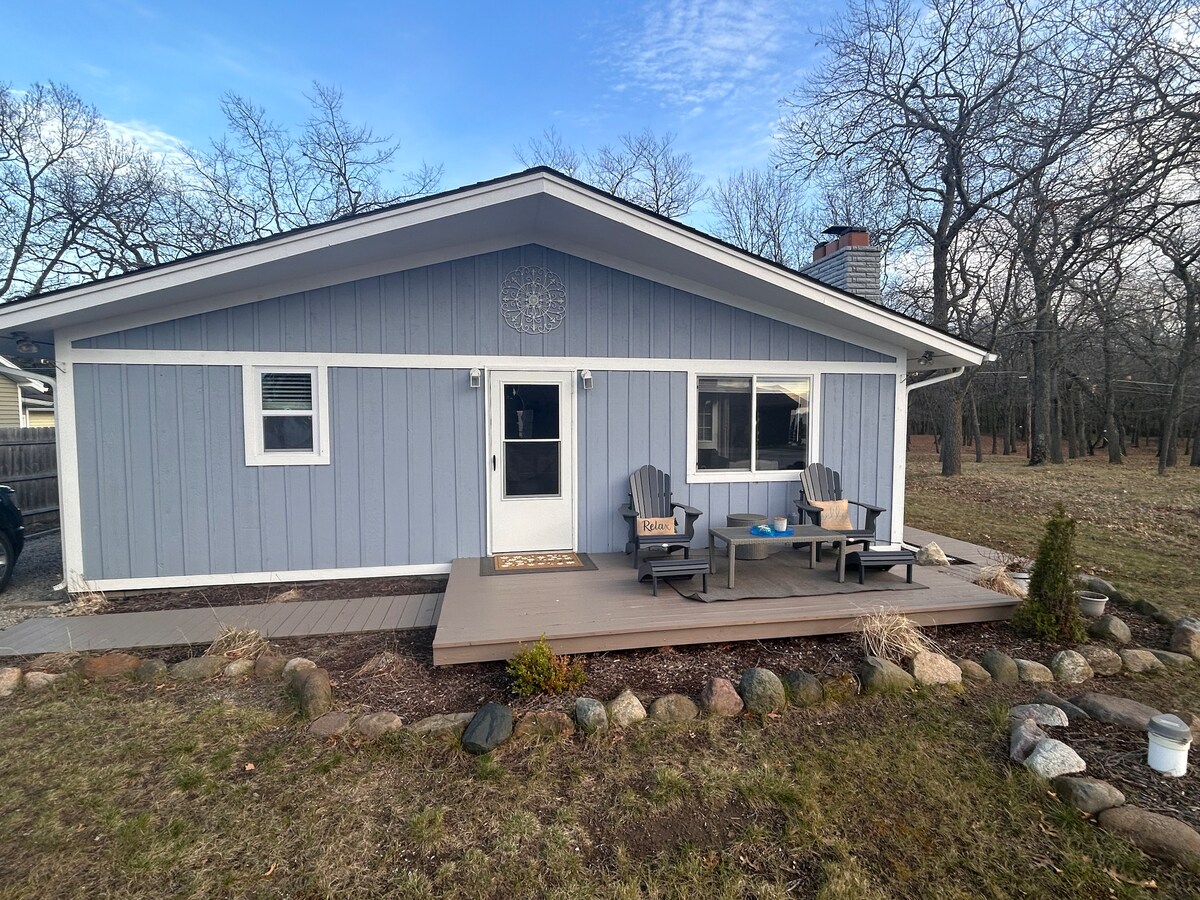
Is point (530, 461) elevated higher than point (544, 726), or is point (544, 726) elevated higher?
point (530, 461)

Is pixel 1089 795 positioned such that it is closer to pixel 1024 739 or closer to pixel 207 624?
pixel 1024 739

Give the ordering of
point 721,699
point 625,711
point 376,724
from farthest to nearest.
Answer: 1. point 721,699
2. point 625,711
3. point 376,724

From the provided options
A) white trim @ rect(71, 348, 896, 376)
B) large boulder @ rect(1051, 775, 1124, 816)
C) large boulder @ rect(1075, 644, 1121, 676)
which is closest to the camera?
large boulder @ rect(1051, 775, 1124, 816)

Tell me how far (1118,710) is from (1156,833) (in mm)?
1144

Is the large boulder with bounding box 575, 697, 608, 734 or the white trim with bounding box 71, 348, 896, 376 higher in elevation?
the white trim with bounding box 71, 348, 896, 376

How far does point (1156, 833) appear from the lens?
86.0 inches

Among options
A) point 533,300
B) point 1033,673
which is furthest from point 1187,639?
point 533,300

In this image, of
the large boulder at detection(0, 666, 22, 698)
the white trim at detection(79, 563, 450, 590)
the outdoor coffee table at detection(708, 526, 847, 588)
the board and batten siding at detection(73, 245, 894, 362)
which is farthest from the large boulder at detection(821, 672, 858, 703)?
the large boulder at detection(0, 666, 22, 698)

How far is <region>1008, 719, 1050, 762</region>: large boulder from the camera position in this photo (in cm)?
274

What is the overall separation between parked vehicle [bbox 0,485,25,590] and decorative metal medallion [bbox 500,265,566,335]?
207 inches

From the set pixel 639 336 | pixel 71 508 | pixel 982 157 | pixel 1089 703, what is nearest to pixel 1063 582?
pixel 1089 703

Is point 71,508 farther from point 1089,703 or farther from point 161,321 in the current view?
point 1089,703

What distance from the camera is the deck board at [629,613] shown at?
12.5 ft

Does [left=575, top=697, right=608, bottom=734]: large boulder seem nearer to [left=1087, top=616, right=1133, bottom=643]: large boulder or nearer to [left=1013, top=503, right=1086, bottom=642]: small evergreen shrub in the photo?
[left=1013, top=503, right=1086, bottom=642]: small evergreen shrub
